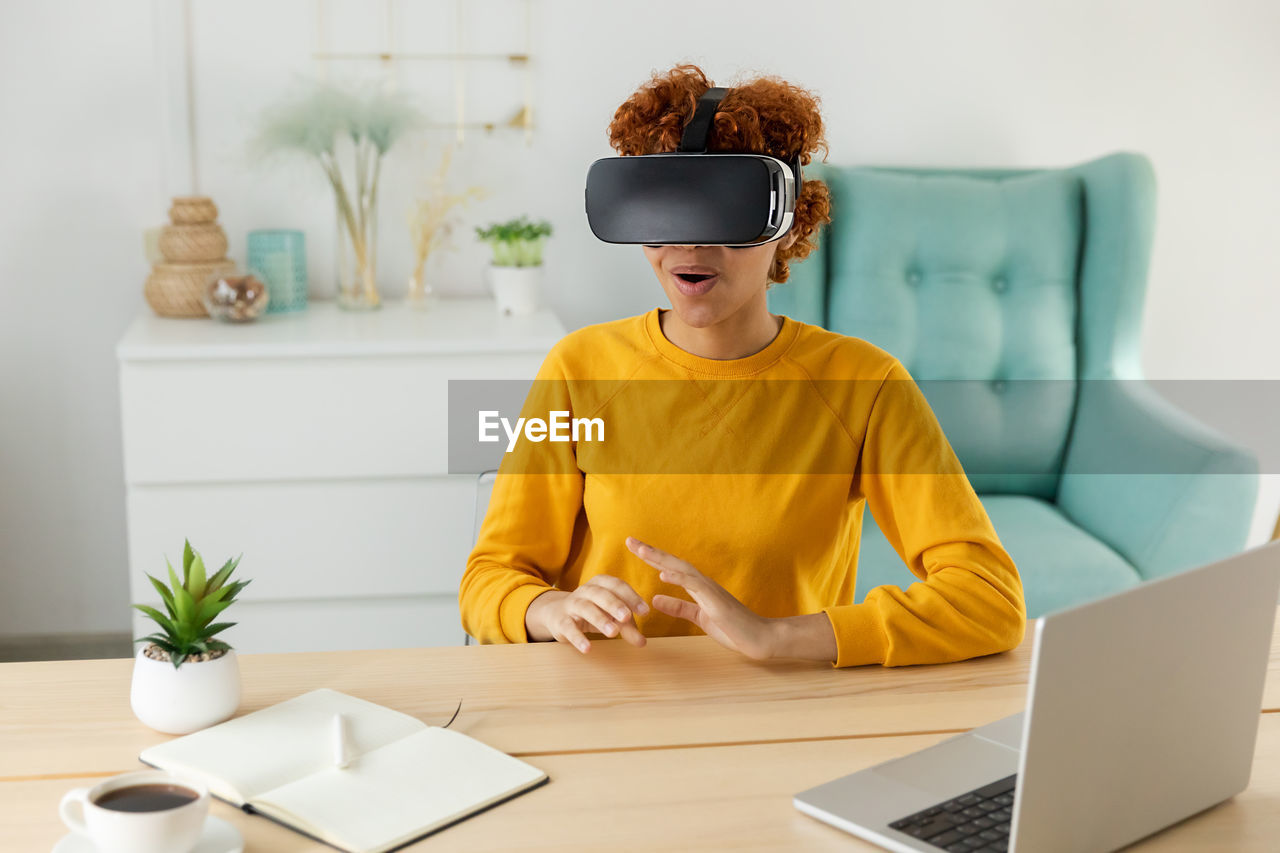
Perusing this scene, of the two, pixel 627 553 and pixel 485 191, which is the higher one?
pixel 485 191

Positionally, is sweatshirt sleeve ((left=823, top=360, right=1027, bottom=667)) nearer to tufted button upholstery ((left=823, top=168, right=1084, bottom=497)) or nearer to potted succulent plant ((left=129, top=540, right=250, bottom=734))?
potted succulent plant ((left=129, top=540, right=250, bottom=734))

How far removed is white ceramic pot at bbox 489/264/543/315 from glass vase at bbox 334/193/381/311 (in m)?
0.26

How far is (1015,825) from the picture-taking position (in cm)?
73

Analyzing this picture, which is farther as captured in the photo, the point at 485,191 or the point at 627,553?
the point at 485,191

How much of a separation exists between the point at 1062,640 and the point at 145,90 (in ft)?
8.15

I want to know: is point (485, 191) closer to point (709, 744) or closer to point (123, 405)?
point (123, 405)

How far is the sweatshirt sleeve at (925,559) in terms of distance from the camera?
3.74 ft

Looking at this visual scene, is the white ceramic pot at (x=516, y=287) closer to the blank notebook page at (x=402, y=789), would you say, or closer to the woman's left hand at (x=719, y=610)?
the woman's left hand at (x=719, y=610)

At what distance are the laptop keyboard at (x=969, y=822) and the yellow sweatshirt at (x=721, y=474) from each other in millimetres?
425

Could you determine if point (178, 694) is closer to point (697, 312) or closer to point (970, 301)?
point (697, 312)

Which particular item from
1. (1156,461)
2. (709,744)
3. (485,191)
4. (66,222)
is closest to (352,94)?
(485,191)

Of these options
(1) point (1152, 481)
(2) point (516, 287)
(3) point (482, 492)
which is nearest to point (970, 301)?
(1) point (1152, 481)

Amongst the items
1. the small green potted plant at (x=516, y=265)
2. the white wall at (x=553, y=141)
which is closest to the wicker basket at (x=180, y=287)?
the white wall at (x=553, y=141)

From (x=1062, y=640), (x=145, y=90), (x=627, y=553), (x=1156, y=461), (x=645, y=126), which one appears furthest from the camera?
(x=145, y=90)
